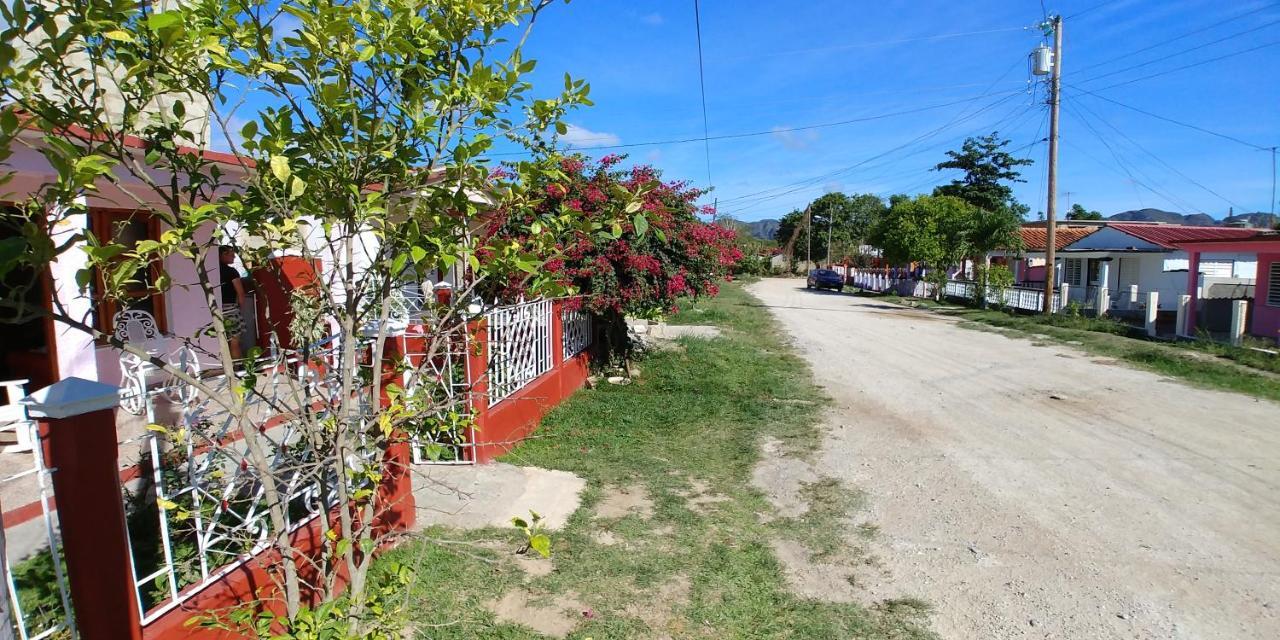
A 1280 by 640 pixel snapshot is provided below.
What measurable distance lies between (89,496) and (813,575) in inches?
143

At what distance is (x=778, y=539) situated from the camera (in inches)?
192

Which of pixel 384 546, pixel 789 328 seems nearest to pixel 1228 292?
pixel 789 328

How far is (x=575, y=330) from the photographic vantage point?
926 centimetres

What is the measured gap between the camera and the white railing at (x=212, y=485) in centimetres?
254

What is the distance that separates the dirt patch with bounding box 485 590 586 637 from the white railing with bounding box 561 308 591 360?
15.9 feet

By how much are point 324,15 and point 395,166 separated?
438 millimetres

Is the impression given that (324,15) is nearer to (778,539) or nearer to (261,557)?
(261,557)

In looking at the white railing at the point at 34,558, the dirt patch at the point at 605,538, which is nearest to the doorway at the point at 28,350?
the white railing at the point at 34,558

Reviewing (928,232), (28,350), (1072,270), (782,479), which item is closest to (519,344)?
(782,479)

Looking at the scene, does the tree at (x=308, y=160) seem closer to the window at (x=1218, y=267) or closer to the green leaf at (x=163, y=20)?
the green leaf at (x=163, y=20)

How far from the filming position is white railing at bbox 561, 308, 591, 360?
877 cm

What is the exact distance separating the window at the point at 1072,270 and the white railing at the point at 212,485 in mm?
31518

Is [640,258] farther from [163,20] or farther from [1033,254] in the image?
[1033,254]

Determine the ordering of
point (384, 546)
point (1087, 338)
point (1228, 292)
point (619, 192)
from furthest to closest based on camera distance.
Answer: point (1228, 292), point (1087, 338), point (384, 546), point (619, 192)
